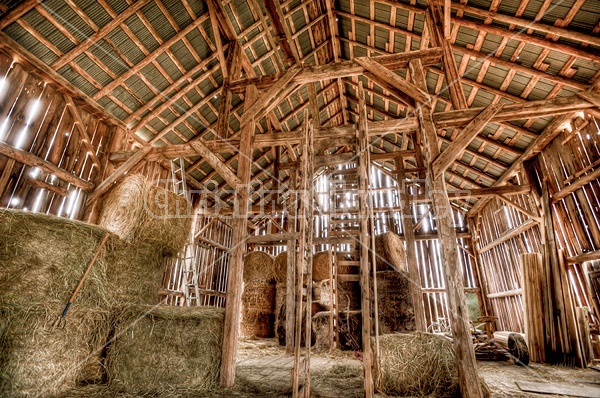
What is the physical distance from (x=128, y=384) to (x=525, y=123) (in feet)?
36.7

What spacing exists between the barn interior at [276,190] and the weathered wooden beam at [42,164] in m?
0.05

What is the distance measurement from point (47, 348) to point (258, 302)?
785 cm

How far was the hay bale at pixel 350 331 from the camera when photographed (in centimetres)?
786

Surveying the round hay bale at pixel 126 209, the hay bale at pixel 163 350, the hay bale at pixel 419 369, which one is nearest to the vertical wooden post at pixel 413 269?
the hay bale at pixel 419 369

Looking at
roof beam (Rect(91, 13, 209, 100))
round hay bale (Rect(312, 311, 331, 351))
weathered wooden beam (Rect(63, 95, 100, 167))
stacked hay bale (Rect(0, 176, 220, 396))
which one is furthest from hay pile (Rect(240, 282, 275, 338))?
roof beam (Rect(91, 13, 209, 100))

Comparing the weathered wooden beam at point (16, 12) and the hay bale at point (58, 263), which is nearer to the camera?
the hay bale at point (58, 263)

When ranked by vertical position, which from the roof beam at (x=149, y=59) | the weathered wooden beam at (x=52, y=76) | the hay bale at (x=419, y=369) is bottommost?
the hay bale at (x=419, y=369)

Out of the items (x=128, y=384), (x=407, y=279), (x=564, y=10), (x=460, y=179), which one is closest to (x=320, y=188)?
(x=460, y=179)

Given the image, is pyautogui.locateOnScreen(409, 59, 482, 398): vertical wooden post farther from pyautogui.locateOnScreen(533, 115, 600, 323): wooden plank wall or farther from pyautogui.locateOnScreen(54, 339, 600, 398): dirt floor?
pyautogui.locateOnScreen(533, 115, 600, 323): wooden plank wall

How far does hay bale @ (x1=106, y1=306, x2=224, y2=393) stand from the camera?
4199 millimetres

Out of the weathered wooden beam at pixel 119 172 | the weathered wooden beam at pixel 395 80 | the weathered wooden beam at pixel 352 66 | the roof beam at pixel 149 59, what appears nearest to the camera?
the weathered wooden beam at pixel 395 80

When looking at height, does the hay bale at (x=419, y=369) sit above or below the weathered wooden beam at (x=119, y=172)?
below

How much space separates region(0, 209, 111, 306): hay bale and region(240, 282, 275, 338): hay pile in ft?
23.6

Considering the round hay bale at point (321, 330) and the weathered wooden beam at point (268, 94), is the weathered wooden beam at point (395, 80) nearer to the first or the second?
the weathered wooden beam at point (268, 94)
